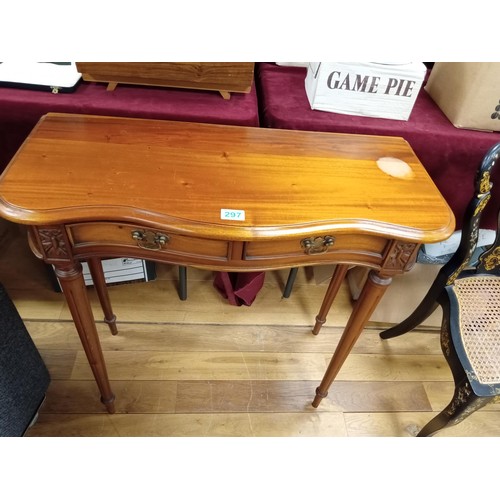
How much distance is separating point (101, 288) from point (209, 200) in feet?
2.07

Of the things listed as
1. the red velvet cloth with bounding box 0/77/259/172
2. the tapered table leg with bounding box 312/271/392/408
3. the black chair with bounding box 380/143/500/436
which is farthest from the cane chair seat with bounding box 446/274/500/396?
the red velvet cloth with bounding box 0/77/259/172

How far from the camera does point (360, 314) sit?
941 millimetres

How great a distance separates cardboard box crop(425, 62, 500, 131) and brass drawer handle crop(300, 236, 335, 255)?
646 millimetres

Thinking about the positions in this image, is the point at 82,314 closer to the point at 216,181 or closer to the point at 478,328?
the point at 216,181

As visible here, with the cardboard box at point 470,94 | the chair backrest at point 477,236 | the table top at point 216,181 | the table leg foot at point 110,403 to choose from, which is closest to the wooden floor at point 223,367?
the table leg foot at point 110,403

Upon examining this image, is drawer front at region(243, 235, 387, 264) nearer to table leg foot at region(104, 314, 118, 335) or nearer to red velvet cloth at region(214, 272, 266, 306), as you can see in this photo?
red velvet cloth at region(214, 272, 266, 306)

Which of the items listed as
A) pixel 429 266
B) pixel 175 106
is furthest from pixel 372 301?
pixel 175 106

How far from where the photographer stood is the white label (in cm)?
70

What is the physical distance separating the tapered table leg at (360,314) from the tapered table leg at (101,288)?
70cm

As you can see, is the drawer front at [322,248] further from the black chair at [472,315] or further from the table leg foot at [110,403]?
the table leg foot at [110,403]

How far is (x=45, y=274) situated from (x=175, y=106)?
864 millimetres

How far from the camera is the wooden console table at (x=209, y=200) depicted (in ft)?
2.27

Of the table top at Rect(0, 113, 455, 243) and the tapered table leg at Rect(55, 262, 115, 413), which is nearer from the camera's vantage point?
the table top at Rect(0, 113, 455, 243)

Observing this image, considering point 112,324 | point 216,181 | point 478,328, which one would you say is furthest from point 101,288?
point 478,328
